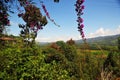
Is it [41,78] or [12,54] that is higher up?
[12,54]

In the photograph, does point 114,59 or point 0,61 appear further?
point 114,59

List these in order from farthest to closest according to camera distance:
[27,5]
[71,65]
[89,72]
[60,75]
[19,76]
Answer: [71,65] < [89,72] < [60,75] < [19,76] < [27,5]

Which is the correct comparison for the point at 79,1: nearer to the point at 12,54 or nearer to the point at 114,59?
the point at 12,54

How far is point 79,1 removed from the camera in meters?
6.46

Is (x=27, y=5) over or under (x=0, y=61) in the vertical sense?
over

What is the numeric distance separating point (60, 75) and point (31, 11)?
5.31 metres

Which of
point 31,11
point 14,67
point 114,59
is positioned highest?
point 31,11

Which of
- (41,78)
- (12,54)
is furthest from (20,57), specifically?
(41,78)

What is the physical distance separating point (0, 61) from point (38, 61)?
1714mm

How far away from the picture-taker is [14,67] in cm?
909

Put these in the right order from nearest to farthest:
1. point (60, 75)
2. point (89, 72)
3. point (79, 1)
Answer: point (79, 1), point (60, 75), point (89, 72)

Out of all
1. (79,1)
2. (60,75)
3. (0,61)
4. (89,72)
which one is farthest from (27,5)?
(89,72)

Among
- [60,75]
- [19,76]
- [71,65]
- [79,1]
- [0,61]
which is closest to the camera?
[79,1]

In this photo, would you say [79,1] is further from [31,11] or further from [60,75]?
[60,75]
